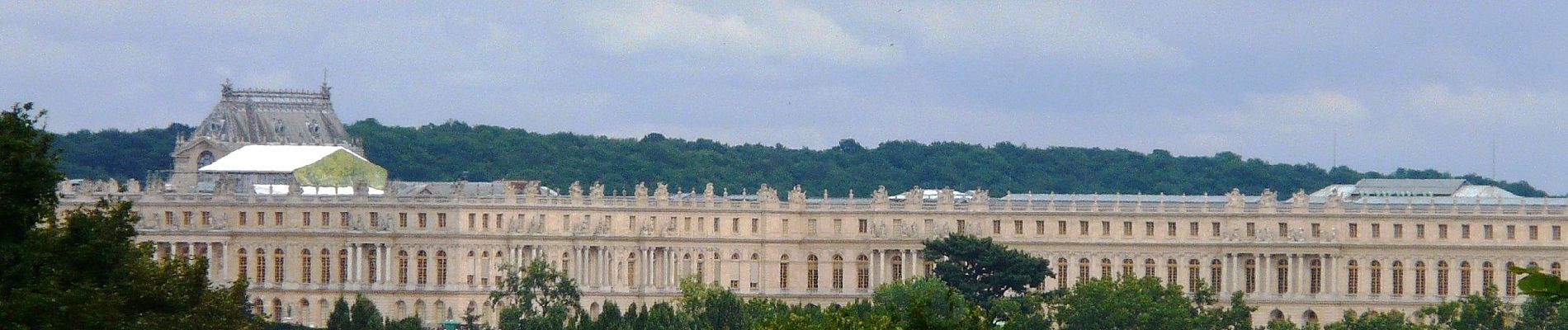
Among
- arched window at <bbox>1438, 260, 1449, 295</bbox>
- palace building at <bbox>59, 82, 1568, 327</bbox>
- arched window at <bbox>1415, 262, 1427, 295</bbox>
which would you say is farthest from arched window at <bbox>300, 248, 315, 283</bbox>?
arched window at <bbox>1438, 260, 1449, 295</bbox>

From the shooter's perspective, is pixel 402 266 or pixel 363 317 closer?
pixel 363 317

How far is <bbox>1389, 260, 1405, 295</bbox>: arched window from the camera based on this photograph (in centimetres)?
19650

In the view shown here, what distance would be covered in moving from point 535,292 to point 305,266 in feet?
42.8

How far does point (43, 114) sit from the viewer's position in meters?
113

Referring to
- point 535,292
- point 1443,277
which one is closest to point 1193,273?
point 1443,277

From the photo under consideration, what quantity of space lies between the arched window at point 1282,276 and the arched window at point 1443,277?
7.02 meters

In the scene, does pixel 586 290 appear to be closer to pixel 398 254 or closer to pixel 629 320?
pixel 398 254

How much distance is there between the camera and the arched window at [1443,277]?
642ft

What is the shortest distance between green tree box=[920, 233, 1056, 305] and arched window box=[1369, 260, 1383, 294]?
55.9 feet

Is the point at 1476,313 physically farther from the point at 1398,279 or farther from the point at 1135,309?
the point at 1398,279

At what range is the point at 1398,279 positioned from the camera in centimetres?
19662

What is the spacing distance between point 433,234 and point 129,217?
256 ft

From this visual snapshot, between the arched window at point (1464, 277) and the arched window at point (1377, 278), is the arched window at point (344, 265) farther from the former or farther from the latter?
the arched window at point (1464, 277)

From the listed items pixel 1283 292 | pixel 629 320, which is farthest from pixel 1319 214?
pixel 629 320
